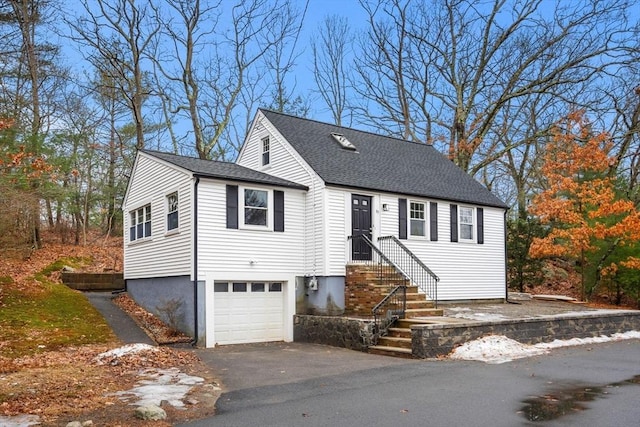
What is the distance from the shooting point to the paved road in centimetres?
682

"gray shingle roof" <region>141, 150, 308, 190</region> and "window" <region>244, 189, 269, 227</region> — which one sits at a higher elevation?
"gray shingle roof" <region>141, 150, 308, 190</region>

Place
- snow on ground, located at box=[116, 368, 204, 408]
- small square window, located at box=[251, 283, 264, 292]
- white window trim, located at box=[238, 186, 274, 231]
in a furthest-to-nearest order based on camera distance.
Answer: small square window, located at box=[251, 283, 264, 292] → white window trim, located at box=[238, 186, 274, 231] → snow on ground, located at box=[116, 368, 204, 408]

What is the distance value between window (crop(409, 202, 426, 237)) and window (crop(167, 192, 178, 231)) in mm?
7363

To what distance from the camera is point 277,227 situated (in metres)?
15.9

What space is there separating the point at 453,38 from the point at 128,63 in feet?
59.7

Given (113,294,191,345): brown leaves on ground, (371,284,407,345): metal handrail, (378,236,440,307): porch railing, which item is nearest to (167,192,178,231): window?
(113,294,191,345): brown leaves on ground

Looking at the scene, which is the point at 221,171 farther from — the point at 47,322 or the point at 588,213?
the point at 588,213

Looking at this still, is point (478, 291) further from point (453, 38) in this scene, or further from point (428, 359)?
point (453, 38)

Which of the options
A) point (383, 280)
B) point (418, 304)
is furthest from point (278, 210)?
point (418, 304)

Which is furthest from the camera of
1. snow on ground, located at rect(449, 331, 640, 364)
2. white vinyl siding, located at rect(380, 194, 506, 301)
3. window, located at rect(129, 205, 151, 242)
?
window, located at rect(129, 205, 151, 242)

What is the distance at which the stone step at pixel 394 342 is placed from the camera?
1260 cm

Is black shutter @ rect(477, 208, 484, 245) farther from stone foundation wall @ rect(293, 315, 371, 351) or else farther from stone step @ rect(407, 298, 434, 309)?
stone foundation wall @ rect(293, 315, 371, 351)

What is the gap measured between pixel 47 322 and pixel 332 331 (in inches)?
Result: 296

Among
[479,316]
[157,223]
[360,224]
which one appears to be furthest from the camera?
[157,223]
